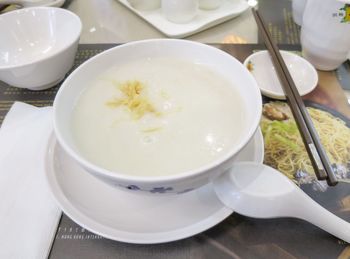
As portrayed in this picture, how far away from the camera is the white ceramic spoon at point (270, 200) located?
583 millimetres

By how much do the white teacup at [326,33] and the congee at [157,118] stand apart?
0.46 metres

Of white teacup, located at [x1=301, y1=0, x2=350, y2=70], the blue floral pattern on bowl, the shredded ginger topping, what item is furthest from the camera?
white teacup, located at [x1=301, y1=0, x2=350, y2=70]

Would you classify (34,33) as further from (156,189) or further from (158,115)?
(156,189)

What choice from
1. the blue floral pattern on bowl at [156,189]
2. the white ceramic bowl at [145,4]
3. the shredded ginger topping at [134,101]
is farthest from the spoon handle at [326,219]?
the white ceramic bowl at [145,4]

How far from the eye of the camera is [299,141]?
83 centimetres

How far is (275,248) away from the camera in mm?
603

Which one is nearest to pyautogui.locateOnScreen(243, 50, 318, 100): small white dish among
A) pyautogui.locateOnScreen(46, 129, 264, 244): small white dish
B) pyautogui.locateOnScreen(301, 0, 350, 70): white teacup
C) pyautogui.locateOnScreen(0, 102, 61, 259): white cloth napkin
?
pyautogui.locateOnScreen(301, 0, 350, 70): white teacup

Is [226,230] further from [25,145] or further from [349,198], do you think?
[25,145]

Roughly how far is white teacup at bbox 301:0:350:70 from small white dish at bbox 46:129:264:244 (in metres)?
0.56

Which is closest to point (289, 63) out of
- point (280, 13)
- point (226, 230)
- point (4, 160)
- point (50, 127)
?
point (280, 13)

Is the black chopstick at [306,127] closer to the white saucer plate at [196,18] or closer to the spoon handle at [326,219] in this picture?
the spoon handle at [326,219]

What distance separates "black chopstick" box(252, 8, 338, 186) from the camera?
62cm

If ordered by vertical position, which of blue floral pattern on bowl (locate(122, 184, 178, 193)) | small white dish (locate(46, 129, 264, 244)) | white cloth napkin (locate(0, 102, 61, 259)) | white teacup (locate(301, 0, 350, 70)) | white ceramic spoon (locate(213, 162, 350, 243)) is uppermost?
white teacup (locate(301, 0, 350, 70))

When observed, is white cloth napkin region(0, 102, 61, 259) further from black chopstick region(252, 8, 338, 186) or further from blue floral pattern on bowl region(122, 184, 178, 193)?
black chopstick region(252, 8, 338, 186)
